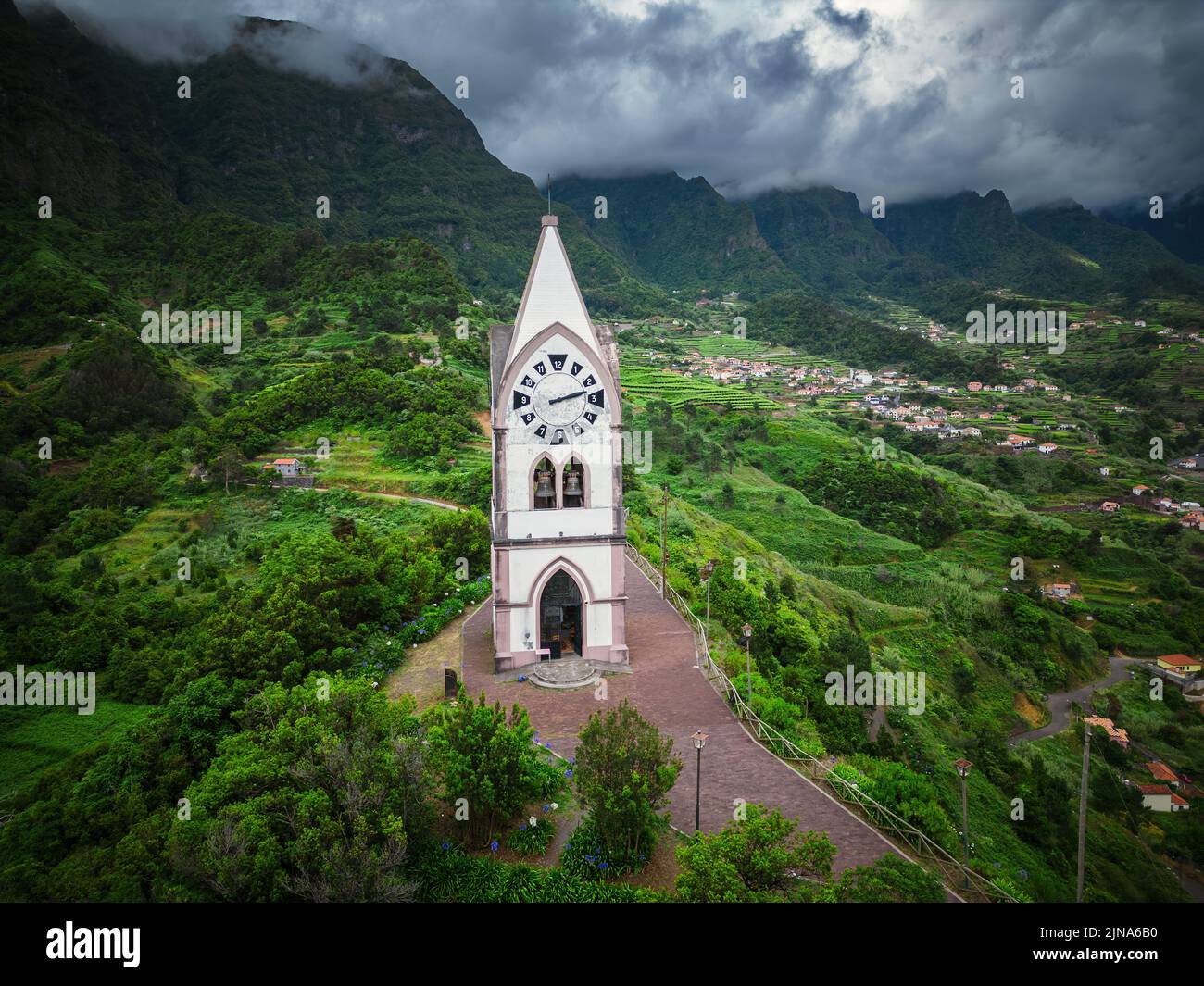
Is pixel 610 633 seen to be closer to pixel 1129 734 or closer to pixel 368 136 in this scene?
pixel 1129 734

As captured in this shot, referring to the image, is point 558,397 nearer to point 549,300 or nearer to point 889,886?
point 549,300

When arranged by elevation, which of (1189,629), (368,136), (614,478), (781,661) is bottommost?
(1189,629)

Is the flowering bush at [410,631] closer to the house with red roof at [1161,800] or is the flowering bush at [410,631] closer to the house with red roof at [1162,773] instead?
the house with red roof at [1161,800]

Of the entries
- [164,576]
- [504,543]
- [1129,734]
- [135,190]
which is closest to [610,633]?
[504,543]

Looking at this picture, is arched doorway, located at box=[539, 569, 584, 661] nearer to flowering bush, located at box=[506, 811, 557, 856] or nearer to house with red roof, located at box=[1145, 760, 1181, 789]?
flowering bush, located at box=[506, 811, 557, 856]

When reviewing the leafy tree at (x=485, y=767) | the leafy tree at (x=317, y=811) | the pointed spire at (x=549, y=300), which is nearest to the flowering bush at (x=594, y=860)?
the leafy tree at (x=485, y=767)

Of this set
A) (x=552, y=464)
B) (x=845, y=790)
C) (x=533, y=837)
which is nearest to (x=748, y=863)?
(x=533, y=837)
